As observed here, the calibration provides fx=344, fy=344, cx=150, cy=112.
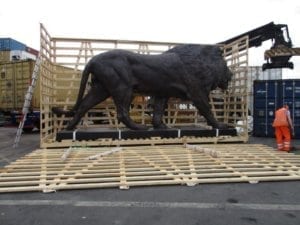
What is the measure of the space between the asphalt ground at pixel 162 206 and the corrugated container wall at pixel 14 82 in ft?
43.4

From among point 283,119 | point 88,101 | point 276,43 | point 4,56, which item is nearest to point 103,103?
point 88,101

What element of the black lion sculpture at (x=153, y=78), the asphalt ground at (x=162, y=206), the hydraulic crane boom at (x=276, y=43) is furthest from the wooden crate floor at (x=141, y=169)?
the hydraulic crane boom at (x=276, y=43)

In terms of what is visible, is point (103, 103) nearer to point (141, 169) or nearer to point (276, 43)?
point (141, 169)

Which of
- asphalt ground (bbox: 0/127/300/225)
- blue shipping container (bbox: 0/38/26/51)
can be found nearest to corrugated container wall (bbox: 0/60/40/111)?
blue shipping container (bbox: 0/38/26/51)

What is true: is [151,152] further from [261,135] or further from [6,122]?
[6,122]

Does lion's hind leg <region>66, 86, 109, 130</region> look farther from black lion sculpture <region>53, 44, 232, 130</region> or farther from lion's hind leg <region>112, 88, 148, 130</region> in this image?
lion's hind leg <region>112, 88, 148, 130</region>

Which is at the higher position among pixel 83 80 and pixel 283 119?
pixel 83 80

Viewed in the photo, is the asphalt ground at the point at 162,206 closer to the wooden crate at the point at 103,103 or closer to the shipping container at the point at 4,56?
the wooden crate at the point at 103,103

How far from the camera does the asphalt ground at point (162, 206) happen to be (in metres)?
3.70

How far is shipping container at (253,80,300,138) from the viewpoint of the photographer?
12.7 m

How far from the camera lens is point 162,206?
414 cm

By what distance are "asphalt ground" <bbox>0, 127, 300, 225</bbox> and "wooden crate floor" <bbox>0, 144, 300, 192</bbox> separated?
0.20 m

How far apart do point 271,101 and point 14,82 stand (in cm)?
1226

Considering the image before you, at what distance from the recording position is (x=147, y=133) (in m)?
9.48
